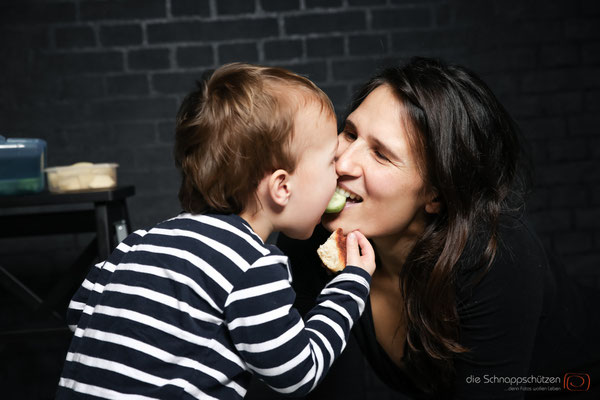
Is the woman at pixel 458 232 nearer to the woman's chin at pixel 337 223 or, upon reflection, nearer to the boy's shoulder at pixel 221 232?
the woman's chin at pixel 337 223

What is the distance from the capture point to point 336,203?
4.82 ft

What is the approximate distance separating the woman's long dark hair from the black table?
1.07 m

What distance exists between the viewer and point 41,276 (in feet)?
9.43

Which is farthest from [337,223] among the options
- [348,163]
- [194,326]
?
[194,326]

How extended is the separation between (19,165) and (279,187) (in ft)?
4.01

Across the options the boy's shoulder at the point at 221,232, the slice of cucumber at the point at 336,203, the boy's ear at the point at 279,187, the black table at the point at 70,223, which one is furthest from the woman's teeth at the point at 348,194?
the black table at the point at 70,223

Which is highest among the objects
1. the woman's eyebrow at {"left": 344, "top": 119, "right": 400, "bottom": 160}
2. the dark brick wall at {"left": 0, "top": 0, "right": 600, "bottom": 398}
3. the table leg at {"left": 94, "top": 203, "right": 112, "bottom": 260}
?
the dark brick wall at {"left": 0, "top": 0, "right": 600, "bottom": 398}

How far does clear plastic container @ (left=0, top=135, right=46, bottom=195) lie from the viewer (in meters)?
1.99

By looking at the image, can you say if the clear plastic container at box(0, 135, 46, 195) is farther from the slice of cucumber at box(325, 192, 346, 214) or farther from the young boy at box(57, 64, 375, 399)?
the slice of cucumber at box(325, 192, 346, 214)

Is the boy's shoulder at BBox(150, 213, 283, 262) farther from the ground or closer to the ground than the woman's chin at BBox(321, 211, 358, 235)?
farther from the ground

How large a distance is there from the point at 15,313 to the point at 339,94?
2044 millimetres

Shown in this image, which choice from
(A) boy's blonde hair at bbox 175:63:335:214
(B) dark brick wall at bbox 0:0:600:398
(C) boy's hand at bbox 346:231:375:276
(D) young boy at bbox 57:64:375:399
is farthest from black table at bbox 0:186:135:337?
(C) boy's hand at bbox 346:231:375:276

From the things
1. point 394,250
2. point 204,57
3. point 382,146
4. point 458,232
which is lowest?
point 394,250

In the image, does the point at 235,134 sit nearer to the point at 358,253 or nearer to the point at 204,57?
the point at 358,253
